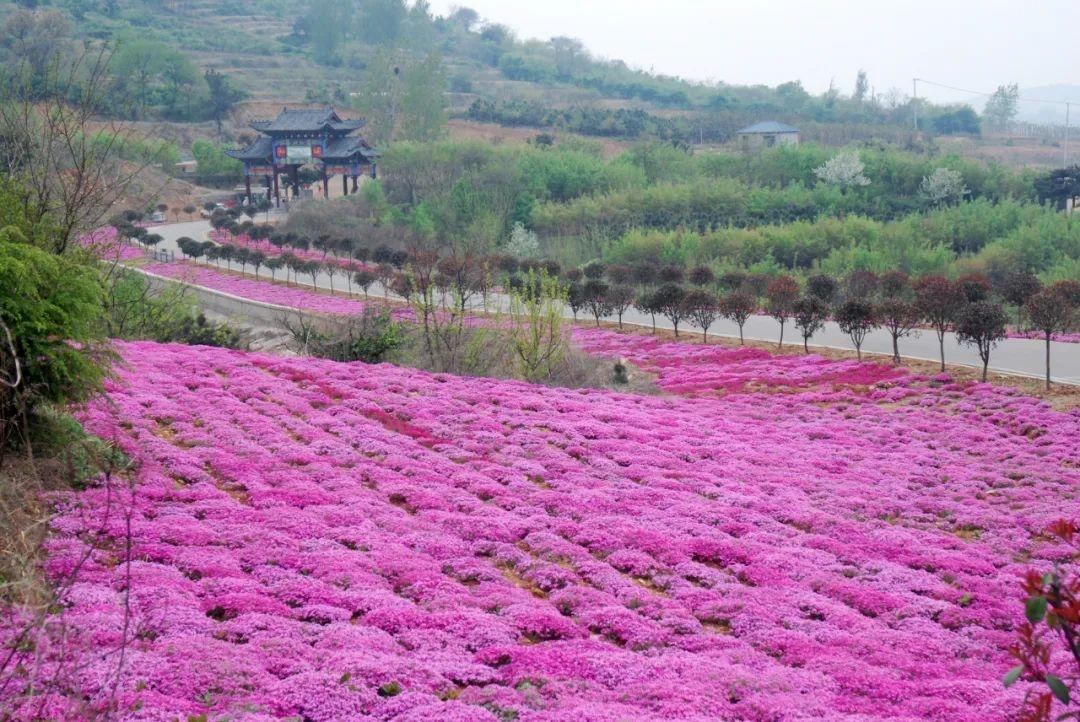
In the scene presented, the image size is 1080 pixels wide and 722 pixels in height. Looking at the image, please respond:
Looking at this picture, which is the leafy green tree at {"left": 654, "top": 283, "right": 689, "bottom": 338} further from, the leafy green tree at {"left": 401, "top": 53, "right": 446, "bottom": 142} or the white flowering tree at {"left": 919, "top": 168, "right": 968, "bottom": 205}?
the leafy green tree at {"left": 401, "top": 53, "right": 446, "bottom": 142}

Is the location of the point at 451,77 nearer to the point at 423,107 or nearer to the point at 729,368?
the point at 423,107

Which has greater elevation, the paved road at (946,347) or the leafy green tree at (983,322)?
the leafy green tree at (983,322)

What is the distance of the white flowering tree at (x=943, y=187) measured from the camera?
58375mm

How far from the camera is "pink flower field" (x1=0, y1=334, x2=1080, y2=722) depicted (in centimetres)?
768

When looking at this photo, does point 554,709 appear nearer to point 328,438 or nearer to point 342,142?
point 328,438

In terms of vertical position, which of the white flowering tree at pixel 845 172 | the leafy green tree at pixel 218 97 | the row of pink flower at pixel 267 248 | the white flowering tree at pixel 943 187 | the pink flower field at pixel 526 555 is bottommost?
the pink flower field at pixel 526 555

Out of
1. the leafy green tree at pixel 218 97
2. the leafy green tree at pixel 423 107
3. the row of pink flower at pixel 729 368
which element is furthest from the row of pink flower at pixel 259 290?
the leafy green tree at pixel 218 97

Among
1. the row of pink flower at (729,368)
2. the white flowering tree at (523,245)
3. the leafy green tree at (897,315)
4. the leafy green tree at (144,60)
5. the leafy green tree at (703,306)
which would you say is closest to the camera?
the row of pink flower at (729,368)

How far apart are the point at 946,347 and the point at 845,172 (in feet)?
122

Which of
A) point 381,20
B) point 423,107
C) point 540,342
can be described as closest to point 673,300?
point 540,342

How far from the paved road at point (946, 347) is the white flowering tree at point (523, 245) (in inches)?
726

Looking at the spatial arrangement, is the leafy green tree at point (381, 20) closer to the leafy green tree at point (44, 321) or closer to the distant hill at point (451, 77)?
the distant hill at point (451, 77)

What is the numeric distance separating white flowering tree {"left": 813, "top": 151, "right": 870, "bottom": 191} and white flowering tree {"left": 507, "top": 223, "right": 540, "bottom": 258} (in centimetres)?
1967

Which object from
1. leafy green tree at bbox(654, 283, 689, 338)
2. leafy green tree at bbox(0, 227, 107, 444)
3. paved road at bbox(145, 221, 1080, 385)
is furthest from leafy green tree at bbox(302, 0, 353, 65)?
leafy green tree at bbox(0, 227, 107, 444)
